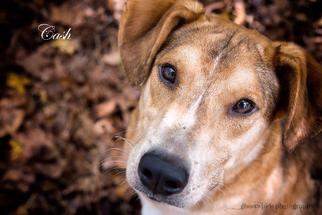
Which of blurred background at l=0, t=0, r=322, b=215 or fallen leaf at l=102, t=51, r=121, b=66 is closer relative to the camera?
blurred background at l=0, t=0, r=322, b=215

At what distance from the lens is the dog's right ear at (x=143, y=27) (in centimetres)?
396

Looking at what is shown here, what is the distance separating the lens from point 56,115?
603 cm

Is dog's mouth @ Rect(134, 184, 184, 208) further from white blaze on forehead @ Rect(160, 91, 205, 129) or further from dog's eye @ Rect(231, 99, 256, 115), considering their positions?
dog's eye @ Rect(231, 99, 256, 115)

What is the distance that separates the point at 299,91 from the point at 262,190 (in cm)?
97

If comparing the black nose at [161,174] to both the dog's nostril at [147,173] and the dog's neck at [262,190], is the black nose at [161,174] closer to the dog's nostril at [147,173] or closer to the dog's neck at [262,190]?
the dog's nostril at [147,173]

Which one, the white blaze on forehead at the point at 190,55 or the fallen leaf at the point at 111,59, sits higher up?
the white blaze on forehead at the point at 190,55

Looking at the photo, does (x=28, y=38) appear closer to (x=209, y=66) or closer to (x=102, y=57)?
(x=102, y=57)

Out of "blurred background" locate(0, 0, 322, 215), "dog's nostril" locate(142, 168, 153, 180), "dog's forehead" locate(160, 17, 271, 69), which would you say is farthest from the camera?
"blurred background" locate(0, 0, 322, 215)

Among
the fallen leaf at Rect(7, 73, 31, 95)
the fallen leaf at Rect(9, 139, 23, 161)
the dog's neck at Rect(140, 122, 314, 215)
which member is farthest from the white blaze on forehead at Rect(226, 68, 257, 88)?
the fallen leaf at Rect(7, 73, 31, 95)

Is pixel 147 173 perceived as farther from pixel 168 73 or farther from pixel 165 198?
pixel 168 73

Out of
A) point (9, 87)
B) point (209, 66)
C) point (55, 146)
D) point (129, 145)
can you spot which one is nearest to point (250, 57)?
point (209, 66)

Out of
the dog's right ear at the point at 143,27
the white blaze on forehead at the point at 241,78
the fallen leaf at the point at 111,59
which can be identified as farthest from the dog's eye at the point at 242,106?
the fallen leaf at the point at 111,59

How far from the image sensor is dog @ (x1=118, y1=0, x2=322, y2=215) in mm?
3479

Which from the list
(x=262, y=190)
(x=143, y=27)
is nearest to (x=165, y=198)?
(x=262, y=190)
